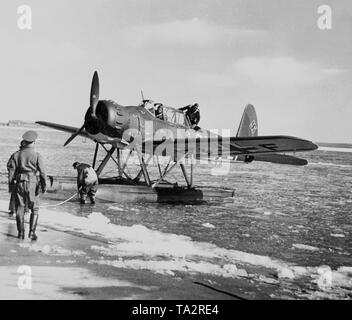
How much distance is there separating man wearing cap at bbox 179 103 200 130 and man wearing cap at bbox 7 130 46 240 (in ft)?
23.1

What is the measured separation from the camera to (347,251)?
20.6ft

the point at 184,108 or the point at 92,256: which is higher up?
the point at 184,108

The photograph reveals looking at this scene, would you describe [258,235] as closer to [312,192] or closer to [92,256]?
[92,256]

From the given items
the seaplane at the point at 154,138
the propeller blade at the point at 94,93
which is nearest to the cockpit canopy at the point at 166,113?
the seaplane at the point at 154,138

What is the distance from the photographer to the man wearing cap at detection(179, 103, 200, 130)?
472 inches

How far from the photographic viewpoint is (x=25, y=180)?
524cm

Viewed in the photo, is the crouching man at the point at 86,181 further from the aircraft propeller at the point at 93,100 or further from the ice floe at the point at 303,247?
the ice floe at the point at 303,247

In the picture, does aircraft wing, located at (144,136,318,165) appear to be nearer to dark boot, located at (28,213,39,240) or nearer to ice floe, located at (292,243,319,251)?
ice floe, located at (292,243,319,251)

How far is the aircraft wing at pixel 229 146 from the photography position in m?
8.52

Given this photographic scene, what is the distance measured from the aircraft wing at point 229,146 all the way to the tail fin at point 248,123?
467 centimetres

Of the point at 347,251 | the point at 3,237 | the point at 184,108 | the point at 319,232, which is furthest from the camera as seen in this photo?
the point at 184,108

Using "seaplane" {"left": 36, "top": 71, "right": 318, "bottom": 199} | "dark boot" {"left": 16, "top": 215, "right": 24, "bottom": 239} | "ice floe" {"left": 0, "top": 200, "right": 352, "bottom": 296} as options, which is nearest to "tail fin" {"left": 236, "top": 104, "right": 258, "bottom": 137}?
"seaplane" {"left": 36, "top": 71, "right": 318, "bottom": 199}
